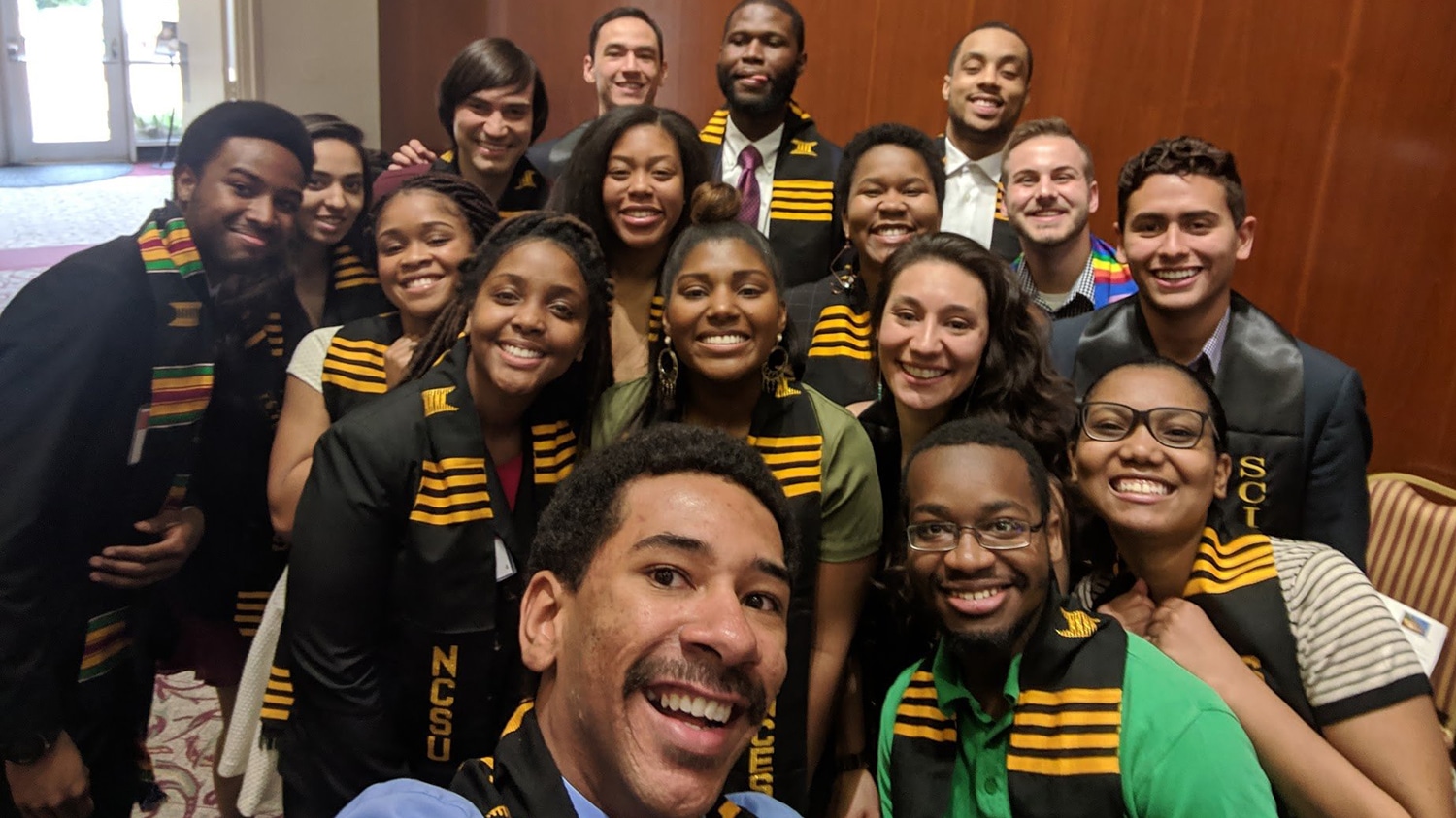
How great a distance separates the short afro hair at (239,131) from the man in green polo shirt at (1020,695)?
154cm

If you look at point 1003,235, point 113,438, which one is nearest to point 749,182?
point 1003,235

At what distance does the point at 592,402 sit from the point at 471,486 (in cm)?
37

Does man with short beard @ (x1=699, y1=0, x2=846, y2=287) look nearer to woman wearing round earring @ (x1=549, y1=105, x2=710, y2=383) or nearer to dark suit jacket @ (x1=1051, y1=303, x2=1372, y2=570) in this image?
woman wearing round earring @ (x1=549, y1=105, x2=710, y2=383)

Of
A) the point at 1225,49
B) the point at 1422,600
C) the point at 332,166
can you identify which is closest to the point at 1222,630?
the point at 1422,600

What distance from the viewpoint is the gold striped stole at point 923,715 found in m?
1.70

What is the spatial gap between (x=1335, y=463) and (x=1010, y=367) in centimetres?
71

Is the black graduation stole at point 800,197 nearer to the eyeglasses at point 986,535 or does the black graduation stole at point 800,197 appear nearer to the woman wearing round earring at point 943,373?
the woman wearing round earring at point 943,373

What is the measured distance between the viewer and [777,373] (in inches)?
86.0

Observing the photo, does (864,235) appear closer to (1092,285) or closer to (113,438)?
(1092,285)

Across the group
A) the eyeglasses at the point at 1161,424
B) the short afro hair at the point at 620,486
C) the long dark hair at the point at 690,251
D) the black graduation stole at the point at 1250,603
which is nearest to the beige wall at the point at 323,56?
the long dark hair at the point at 690,251

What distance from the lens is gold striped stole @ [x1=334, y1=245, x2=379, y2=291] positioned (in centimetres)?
263

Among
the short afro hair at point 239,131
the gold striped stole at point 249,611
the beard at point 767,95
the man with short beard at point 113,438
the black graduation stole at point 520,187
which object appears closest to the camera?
the man with short beard at point 113,438

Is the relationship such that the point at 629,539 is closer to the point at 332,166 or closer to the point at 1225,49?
the point at 332,166

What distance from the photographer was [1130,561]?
193cm
